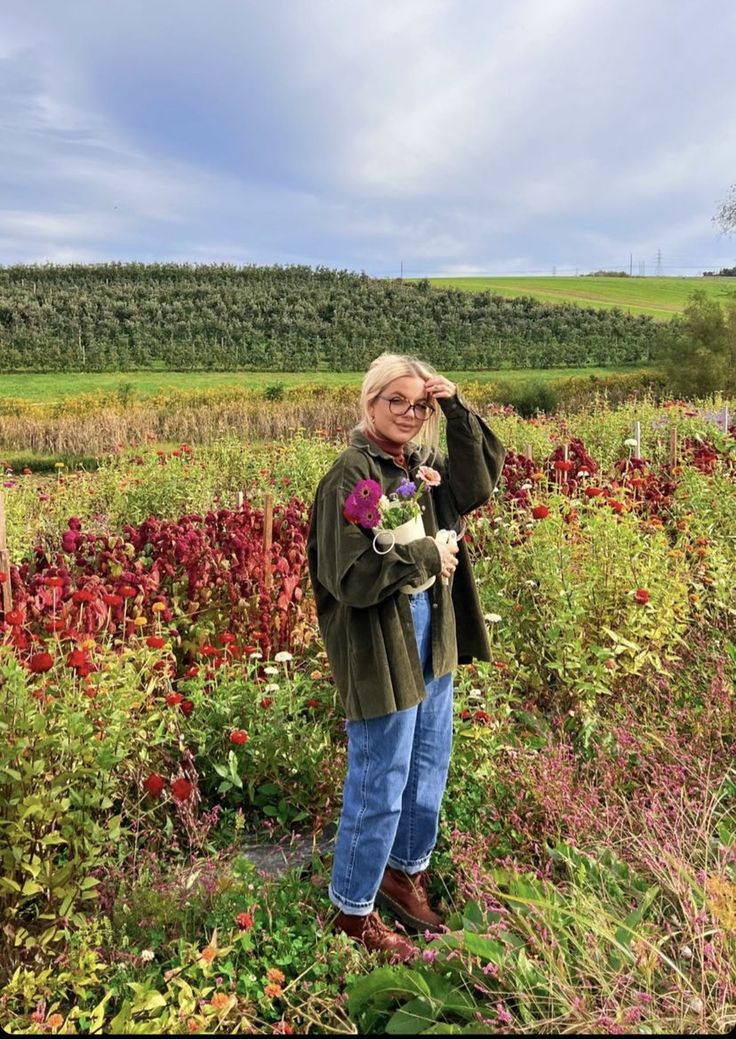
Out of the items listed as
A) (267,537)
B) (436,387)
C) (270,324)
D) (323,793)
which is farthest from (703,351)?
(270,324)

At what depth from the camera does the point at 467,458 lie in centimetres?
224

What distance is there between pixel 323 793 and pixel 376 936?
74cm

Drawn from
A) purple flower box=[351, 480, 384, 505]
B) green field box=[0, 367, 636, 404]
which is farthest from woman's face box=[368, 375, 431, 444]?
green field box=[0, 367, 636, 404]

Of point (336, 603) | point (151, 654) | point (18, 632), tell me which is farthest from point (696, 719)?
point (18, 632)

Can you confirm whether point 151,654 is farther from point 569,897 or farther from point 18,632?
point 569,897

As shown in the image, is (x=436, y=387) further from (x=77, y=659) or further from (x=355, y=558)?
(x=77, y=659)

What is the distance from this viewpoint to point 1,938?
216cm

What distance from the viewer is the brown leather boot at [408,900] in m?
2.29

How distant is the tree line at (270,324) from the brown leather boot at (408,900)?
3492cm

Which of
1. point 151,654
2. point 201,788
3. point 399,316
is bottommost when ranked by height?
point 201,788

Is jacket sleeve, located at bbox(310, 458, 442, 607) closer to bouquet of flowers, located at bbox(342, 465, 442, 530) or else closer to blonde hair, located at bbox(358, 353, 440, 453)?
bouquet of flowers, located at bbox(342, 465, 442, 530)

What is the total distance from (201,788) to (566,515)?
7.92 ft

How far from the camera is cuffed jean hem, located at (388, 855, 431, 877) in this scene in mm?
2385

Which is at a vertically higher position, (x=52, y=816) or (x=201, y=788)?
(x=52, y=816)
